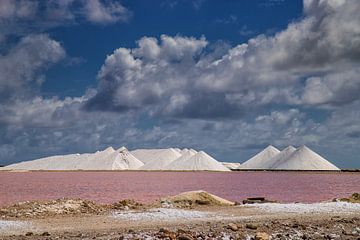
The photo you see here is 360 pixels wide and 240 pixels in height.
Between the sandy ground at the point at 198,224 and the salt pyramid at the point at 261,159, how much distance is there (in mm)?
146745

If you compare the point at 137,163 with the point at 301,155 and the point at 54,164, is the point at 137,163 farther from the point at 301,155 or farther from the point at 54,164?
the point at 301,155

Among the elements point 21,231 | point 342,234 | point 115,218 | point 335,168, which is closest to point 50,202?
point 115,218

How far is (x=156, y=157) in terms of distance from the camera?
16238 cm

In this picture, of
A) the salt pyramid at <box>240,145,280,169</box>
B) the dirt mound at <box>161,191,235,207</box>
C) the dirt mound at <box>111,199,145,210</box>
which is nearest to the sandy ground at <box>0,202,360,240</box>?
the dirt mound at <box>111,199,145,210</box>

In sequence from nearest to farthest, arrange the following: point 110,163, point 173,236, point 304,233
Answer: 1. point 173,236
2. point 304,233
3. point 110,163

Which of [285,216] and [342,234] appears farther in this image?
[285,216]

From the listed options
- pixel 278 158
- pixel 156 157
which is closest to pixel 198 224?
pixel 156 157

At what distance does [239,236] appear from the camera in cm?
1323

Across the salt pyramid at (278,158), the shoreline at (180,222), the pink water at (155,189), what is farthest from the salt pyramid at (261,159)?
the shoreline at (180,222)

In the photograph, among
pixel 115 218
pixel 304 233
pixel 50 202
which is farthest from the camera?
pixel 50 202

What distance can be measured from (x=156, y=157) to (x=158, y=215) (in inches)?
5677

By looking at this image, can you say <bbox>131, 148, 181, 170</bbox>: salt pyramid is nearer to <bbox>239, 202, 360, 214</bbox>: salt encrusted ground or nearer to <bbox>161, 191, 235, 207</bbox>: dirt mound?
<bbox>161, 191, 235, 207</bbox>: dirt mound

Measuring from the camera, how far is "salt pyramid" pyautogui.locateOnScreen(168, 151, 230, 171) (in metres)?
134

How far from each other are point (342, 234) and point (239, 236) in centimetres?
306
